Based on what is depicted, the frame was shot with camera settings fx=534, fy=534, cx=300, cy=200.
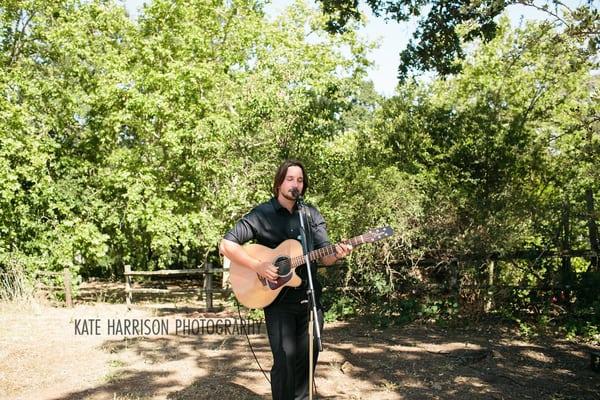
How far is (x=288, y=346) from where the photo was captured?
12.0 feet

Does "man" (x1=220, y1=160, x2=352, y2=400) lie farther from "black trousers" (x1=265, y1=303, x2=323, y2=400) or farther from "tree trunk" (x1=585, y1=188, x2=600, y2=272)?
"tree trunk" (x1=585, y1=188, x2=600, y2=272)

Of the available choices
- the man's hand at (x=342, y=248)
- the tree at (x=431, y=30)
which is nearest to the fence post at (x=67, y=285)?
the tree at (x=431, y=30)

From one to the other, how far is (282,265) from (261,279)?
0.24 m

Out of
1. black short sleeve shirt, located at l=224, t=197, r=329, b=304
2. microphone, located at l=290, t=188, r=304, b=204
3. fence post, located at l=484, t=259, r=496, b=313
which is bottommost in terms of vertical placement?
fence post, located at l=484, t=259, r=496, b=313

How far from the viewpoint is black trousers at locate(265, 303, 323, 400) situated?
3.66m

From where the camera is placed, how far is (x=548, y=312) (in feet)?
27.6

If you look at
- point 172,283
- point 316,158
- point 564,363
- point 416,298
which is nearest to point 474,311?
point 416,298

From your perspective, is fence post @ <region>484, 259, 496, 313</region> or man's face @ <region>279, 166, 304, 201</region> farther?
fence post @ <region>484, 259, 496, 313</region>

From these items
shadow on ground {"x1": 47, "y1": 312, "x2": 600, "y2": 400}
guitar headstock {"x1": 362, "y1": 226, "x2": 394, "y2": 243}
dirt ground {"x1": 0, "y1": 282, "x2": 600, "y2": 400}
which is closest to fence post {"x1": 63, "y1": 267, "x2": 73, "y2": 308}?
dirt ground {"x1": 0, "y1": 282, "x2": 600, "y2": 400}

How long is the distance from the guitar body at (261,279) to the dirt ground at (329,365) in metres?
1.57

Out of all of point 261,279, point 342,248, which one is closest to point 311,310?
point 342,248

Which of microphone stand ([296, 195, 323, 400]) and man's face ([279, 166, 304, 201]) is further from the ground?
man's face ([279, 166, 304, 201])

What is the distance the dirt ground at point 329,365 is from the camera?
17.7 feet

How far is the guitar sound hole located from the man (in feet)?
0.20
